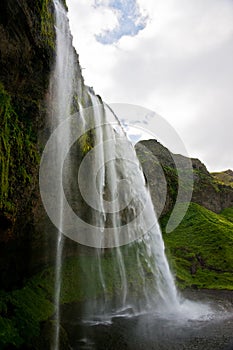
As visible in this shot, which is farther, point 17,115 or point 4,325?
point 17,115

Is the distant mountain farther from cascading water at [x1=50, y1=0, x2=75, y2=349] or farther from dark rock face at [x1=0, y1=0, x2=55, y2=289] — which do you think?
dark rock face at [x1=0, y1=0, x2=55, y2=289]

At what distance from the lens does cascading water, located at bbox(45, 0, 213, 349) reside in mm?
15375

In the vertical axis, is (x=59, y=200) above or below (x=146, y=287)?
above

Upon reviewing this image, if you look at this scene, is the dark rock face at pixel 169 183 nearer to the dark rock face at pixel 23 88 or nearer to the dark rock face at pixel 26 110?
the dark rock face at pixel 26 110

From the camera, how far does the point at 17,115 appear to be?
480 inches

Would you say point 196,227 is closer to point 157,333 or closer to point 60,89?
point 157,333

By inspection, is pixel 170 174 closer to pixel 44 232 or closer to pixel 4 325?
pixel 44 232

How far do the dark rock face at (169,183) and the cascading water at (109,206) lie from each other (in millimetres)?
12087

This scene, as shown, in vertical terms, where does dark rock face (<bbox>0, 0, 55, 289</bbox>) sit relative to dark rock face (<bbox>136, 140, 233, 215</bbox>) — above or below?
below

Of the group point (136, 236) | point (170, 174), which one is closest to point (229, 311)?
point (136, 236)

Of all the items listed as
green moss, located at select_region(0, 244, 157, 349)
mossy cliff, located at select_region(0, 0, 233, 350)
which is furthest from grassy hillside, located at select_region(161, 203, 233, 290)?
mossy cliff, located at select_region(0, 0, 233, 350)

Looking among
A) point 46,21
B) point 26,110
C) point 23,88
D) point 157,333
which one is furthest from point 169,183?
point 23,88

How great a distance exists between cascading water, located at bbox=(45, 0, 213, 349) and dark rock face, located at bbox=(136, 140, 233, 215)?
12.1 meters

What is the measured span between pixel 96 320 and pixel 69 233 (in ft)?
16.7
